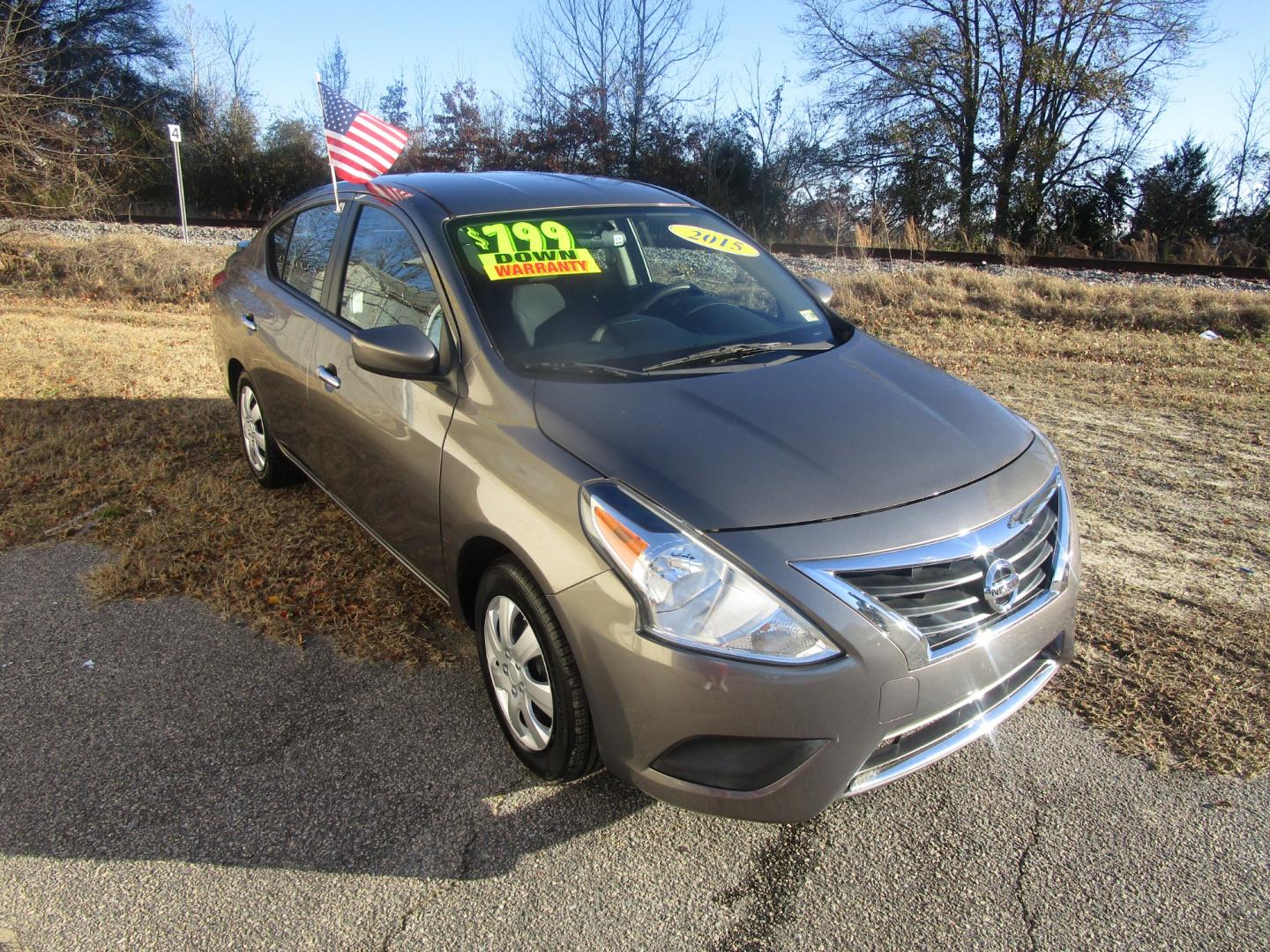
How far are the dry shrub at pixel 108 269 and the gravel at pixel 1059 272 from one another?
7776mm

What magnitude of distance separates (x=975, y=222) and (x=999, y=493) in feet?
85.3

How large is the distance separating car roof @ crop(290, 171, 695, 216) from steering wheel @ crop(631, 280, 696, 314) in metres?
0.51

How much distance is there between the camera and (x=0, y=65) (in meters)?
10.5

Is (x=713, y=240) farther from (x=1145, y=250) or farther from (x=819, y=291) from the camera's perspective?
(x=1145, y=250)

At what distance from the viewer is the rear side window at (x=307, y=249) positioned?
406 centimetres

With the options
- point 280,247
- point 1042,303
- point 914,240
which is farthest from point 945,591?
point 914,240

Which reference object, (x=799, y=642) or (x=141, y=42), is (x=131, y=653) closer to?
(x=799, y=642)

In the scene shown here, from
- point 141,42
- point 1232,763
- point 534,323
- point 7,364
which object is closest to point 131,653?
point 534,323

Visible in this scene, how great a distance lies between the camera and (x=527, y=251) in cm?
332

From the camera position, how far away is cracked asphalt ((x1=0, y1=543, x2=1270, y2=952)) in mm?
2225

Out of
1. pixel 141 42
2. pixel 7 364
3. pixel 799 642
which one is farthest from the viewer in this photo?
pixel 141 42

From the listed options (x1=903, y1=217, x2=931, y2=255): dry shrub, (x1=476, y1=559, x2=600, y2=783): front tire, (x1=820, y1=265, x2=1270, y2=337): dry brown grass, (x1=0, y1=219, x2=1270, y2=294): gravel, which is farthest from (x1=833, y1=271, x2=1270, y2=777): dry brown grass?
(x1=903, y1=217, x2=931, y2=255): dry shrub

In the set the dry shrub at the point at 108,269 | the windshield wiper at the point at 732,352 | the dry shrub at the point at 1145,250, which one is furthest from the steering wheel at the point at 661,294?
the dry shrub at the point at 1145,250

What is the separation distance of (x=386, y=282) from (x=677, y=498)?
182 centimetres
